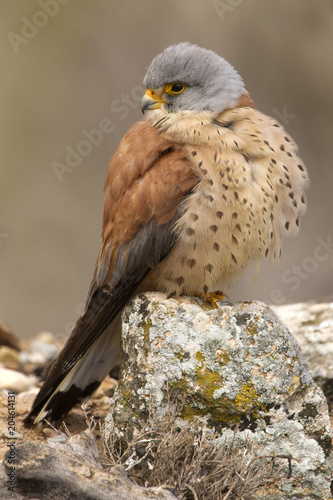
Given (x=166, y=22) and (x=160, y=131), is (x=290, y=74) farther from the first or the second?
(x=160, y=131)

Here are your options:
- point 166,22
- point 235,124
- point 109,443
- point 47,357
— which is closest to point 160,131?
point 235,124

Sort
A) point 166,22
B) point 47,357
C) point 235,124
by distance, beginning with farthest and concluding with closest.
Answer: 1. point 166,22
2. point 47,357
3. point 235,124

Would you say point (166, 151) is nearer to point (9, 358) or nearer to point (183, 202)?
point (183, 202)

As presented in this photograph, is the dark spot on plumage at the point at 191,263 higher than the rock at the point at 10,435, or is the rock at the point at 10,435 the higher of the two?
the dark spot on plumage at the point at 191,263

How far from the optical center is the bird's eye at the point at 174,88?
3258 mm

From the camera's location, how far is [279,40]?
644 cm

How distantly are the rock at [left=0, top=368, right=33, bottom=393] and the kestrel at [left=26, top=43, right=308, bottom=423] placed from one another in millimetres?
835

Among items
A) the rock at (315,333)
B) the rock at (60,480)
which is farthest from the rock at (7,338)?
the rock at (60,480)

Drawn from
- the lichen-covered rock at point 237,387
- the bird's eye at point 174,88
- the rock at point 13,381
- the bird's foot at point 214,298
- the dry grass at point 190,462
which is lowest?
the rock at point 13,381

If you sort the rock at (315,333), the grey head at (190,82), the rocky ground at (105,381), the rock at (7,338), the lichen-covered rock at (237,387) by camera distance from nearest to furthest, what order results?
the lichen-covered rock at (237,387) < the grey head at (190,82) < the rocky ground at (105,381) < the rock at (315,333) < the rock at (7,338)

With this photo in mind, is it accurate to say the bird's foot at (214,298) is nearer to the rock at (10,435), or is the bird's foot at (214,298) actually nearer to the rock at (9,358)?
the rock at (10,435)

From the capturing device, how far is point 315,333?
3982mm

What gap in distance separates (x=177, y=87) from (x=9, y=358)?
2666 millimetres

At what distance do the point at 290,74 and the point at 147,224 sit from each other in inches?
164
